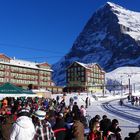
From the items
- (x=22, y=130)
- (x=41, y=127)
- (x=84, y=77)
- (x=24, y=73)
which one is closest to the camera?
(x=22, y=130)

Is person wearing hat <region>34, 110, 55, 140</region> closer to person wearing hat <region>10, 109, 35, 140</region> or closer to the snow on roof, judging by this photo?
person wearing hat <region>10, 109, 35, 140</region>

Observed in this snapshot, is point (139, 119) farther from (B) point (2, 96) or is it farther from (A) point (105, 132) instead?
(A) point (105, 132)

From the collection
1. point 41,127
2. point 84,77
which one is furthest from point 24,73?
point 41,127

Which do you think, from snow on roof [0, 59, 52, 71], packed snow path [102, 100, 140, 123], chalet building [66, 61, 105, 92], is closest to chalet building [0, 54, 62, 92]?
snow on roof [0, 59, 52, 71]

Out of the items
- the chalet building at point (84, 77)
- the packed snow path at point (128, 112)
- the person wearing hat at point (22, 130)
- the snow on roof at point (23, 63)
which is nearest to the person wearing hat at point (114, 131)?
the person wearing hat at point (22, 130)

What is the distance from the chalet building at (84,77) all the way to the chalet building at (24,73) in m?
7.04

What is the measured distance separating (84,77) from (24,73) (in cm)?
3202

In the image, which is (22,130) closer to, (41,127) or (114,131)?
(41,127)

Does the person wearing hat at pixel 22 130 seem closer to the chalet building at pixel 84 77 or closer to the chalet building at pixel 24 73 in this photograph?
the chalet building at pixel 24 73

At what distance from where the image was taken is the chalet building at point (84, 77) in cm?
13862

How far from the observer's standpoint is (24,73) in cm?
12144

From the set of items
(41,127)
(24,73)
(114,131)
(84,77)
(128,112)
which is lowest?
(128,112)

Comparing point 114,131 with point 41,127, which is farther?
point 114,131

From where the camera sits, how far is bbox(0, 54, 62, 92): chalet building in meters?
113
